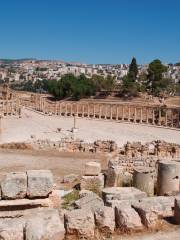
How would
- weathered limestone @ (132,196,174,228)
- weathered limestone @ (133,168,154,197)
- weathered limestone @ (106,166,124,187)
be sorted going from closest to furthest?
weathered limestone @ (132,196,174,228) < weathered limestone @ (133,168,154,197) < weathered limestone @ (106,166,124,187)

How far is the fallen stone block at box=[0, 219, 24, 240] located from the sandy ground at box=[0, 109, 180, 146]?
26.7 m

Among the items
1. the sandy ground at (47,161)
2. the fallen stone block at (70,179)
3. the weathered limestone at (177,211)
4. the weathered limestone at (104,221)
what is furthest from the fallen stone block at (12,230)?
the sandy ground at (47,161)

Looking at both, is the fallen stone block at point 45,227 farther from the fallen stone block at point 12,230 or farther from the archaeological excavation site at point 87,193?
the fallen stone block at point 12,230

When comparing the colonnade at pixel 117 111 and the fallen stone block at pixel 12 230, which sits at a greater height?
the fallen stone block at pixel 12 230

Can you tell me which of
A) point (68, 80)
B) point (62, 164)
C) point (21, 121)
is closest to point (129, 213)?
point (62, 164)

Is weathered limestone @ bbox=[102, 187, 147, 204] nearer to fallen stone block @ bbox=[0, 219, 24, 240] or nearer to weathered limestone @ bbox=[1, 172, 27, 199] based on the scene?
weathered limestone @ bbox=[1, 172, 27, 199]

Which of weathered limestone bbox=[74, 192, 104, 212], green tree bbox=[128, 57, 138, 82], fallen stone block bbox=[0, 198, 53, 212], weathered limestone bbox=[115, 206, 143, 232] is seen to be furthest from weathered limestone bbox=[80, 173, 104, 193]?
green tree bbox=[128, 57, 138, 82]

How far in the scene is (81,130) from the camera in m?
46.0

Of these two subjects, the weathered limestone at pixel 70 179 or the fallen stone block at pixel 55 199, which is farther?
the weathered limestone at pixel 70 179

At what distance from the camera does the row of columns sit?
5527 centimetres

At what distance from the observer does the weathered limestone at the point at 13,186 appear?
468 inches

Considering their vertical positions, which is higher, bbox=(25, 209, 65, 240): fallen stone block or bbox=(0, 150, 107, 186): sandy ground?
bbox=(25, 209, 65, 240): fallen stone block

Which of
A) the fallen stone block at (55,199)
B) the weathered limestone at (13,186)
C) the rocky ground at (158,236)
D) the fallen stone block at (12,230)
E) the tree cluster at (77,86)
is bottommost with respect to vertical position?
the rocky ground at (158,236)

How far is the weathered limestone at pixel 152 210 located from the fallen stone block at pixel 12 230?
3124 millimetres
